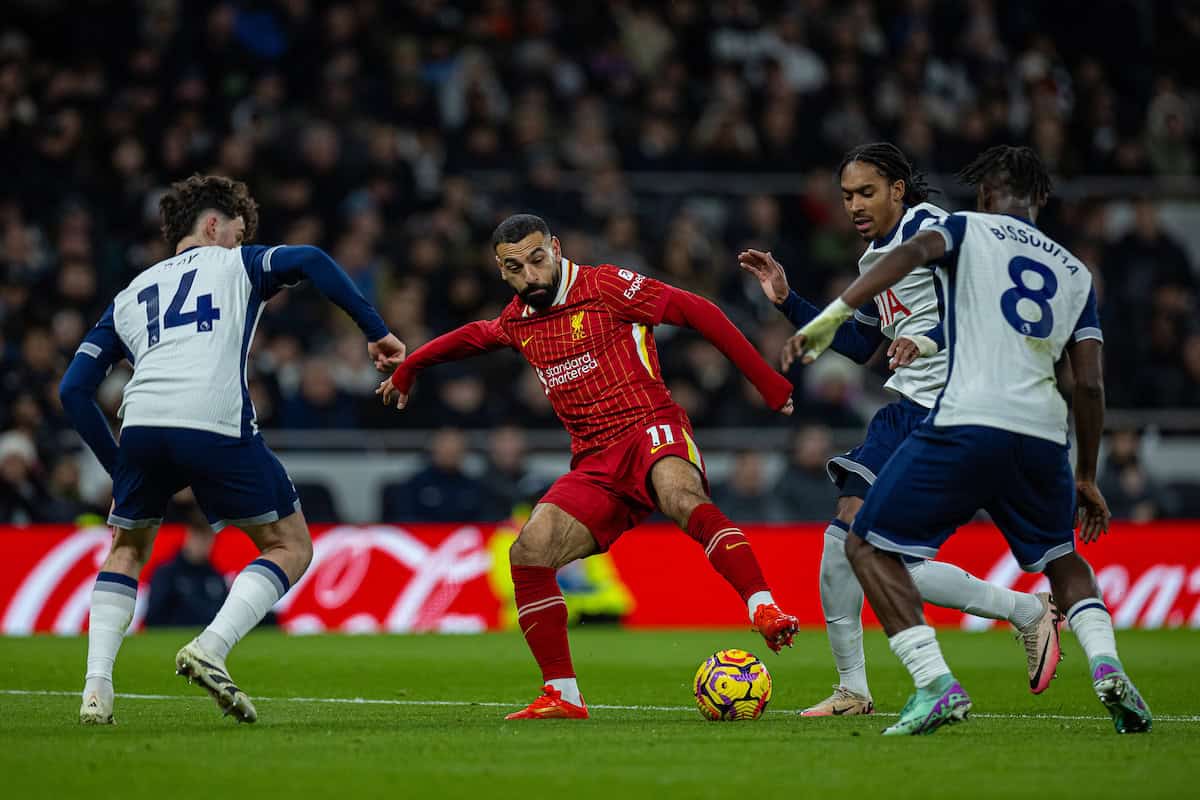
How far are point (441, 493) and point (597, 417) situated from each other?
7.90 m

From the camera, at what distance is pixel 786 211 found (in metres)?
20.2

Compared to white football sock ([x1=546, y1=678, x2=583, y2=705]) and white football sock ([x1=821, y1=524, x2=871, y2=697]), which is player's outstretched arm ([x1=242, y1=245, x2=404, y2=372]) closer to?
white football sock ([x1=546, y1=678, x2=583, y2=705])

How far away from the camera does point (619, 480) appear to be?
8.21 metres

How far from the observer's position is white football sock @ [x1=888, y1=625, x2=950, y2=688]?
6.80 m

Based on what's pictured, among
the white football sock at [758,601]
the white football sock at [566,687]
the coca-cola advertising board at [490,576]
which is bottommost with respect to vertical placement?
the coca-cola advertising board at [490,576]

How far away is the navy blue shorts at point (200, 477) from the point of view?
24.9 ft

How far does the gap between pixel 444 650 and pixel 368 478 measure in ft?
13.7

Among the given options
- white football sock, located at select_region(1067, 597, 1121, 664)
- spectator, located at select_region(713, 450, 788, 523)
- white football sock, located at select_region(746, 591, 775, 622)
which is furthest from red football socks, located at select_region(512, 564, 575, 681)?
spectator, located at select_region(713, 450, 788, 523)

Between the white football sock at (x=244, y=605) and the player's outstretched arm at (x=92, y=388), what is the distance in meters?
0.84

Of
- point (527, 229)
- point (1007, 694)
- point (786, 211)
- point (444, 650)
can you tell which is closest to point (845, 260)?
point (786, 211)

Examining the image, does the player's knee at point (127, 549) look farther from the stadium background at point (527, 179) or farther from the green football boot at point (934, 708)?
the stadium background at point (527, 179)

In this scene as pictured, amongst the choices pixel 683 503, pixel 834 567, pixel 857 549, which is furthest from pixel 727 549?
pixel 857 549

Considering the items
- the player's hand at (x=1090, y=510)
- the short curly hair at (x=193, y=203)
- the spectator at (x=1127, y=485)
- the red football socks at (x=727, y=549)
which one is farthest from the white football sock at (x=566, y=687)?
the spectator at (x=1127, y=485)

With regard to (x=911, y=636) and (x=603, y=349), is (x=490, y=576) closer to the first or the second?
(x=603, y=349)
